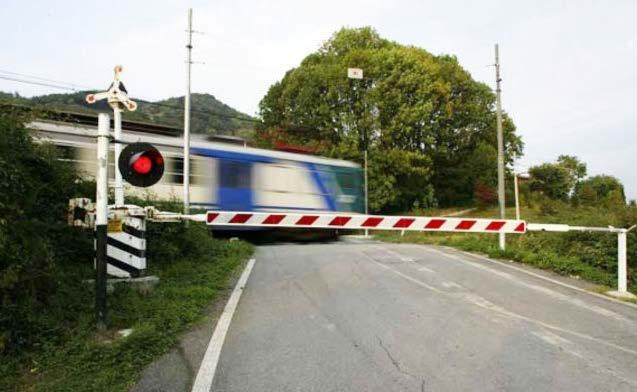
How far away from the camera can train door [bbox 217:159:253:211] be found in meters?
15.3

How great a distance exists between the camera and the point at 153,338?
426cm

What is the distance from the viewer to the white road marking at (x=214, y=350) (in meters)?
3.44

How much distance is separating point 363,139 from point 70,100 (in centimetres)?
2081

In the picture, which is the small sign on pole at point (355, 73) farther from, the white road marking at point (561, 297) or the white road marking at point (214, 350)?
the white road marking at point (214, 350)

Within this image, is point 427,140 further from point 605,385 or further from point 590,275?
point 605,385

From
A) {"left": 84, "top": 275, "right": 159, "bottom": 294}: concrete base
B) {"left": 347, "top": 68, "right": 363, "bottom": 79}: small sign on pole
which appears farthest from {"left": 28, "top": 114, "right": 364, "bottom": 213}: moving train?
{"left": 347, "top": 68, "right": 363, "bottom": 79}: small sign on pole

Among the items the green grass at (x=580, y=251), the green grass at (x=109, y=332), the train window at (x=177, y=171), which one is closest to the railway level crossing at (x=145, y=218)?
the green grass at (x=109, y=332)

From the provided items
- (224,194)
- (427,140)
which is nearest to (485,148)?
(427,140)

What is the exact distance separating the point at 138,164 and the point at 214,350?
2269 mm

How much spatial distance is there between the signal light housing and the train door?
33.2 feet

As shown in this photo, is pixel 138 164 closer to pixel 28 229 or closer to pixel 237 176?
pixel 28 229

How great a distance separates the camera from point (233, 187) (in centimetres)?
1530

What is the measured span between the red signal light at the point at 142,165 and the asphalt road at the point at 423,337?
201 centimetres

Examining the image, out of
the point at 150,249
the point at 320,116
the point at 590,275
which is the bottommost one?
the point at 590,275
